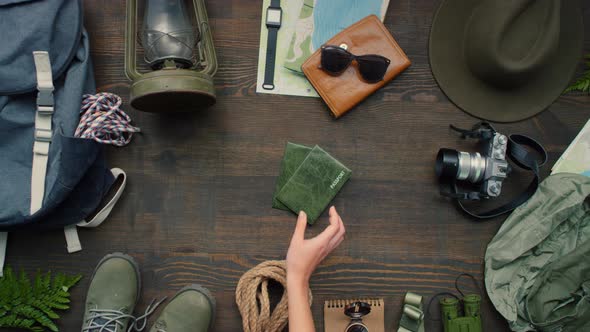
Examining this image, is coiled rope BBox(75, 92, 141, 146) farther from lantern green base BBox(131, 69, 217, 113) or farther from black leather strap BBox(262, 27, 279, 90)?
black leather strap BBox(262, 27, 279, 90)

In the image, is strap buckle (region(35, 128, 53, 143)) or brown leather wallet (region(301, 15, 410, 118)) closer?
strap buckle (region(35, 128, 53, 143))

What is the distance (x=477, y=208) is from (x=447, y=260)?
182 millimetres

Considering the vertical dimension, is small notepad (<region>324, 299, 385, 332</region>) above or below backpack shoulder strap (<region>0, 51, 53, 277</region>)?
below

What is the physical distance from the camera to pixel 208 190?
4.08ft

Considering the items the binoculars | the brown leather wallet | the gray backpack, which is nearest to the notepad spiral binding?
the binoculars

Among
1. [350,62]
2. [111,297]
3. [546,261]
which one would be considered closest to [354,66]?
[350,62]

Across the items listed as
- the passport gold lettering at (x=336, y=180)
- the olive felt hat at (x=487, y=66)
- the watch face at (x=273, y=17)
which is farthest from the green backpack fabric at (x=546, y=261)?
the watch face at (x=273, y=17)

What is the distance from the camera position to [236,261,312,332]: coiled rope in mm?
1150

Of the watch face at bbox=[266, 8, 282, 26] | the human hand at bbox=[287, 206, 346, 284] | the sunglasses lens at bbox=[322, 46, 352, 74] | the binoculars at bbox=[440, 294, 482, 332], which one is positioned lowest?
the binoculars at bbox=[440, 294, 482, 332]

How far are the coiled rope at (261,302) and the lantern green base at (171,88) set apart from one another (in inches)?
19.7

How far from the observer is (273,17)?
124 centimetres

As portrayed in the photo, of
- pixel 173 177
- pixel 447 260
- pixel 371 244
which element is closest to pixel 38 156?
pixel 173 177

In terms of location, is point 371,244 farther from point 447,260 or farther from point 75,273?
point 75,273

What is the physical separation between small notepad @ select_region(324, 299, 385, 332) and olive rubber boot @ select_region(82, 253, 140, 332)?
56 centimetres
